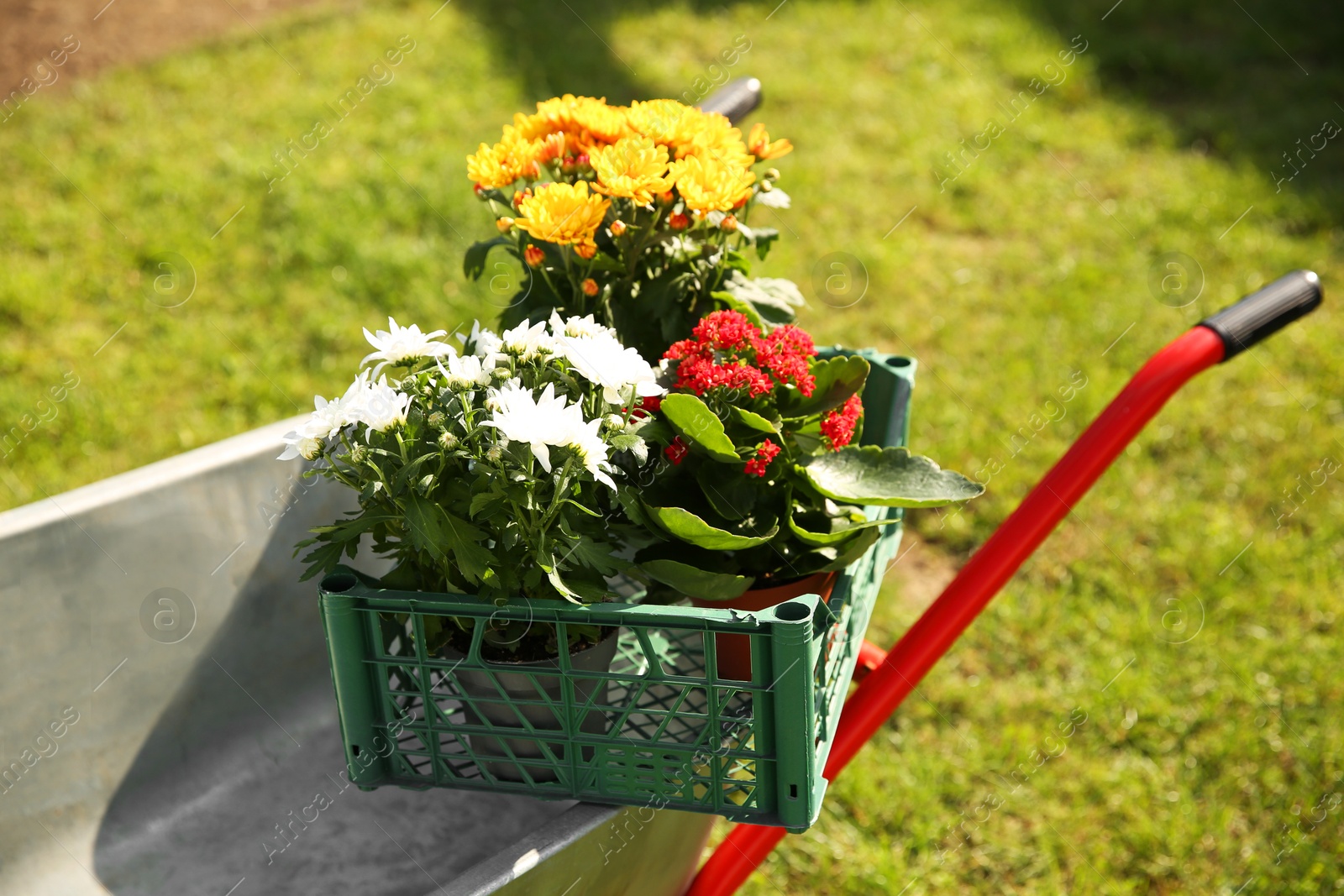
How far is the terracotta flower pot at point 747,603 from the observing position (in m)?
1.27

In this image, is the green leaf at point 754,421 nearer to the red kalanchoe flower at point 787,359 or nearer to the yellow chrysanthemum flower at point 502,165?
the red kalanchoe flower at point 787,359

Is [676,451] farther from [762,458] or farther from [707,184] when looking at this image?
[707,184]

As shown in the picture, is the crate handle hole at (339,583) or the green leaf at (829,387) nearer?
the crate handle hole at (339,583)

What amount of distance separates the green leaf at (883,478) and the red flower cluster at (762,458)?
2.8 inches

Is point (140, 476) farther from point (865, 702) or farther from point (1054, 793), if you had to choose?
point (1054, 793)

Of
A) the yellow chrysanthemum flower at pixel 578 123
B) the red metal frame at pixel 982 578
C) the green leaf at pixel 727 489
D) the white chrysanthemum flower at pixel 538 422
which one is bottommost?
the red metal frame at pixel 982 578

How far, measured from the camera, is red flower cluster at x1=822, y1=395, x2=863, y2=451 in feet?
3.97

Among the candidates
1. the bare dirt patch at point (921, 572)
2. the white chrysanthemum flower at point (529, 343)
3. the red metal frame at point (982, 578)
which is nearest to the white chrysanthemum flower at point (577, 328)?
the white chrysanthemum flower at point (529, 343)

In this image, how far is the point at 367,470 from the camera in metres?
1.09

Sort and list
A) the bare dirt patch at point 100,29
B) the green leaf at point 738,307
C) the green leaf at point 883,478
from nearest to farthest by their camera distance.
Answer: the green leaf at point 883,478 → the green leaf at point 738,307 → the bare dirt patch at point 100,29

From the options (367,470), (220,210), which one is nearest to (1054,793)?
(367,470)

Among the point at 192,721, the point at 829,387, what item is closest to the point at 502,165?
the point at 829,387

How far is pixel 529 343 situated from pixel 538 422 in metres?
0.15

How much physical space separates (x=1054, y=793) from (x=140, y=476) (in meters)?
1.67
